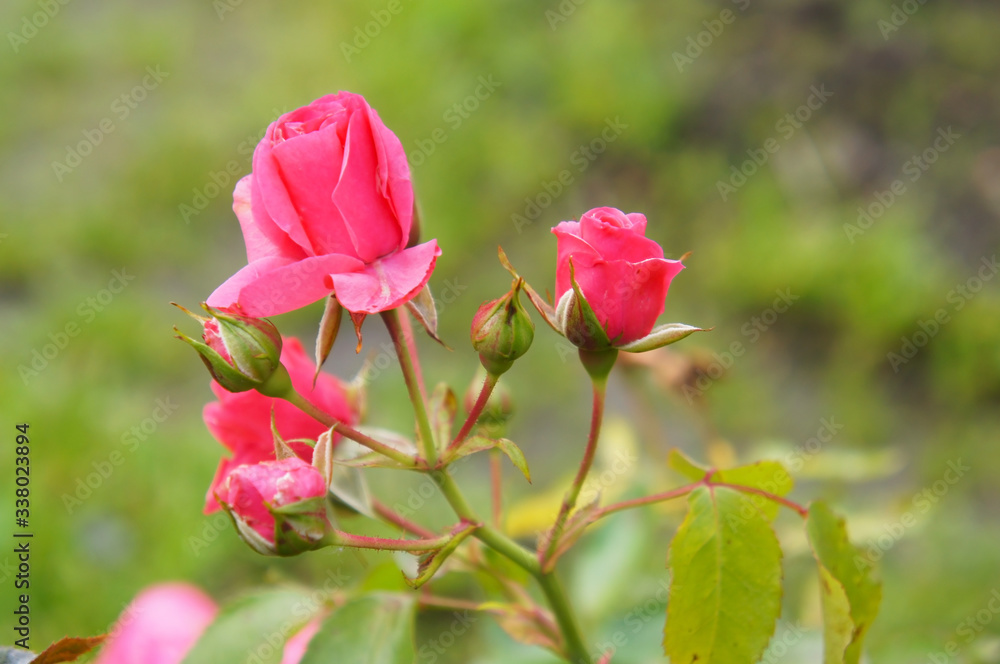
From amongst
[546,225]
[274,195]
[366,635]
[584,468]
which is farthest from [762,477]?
[546,225]

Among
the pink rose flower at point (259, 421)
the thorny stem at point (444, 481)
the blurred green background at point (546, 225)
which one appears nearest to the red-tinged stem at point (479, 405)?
the thorny stem at point (444, 481)

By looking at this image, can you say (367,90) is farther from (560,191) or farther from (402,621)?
(402,621)

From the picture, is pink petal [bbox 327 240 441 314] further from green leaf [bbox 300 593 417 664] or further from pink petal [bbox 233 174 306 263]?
green leaf [bbox 300 593 417 664]

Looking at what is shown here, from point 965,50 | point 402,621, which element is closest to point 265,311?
point 402,621

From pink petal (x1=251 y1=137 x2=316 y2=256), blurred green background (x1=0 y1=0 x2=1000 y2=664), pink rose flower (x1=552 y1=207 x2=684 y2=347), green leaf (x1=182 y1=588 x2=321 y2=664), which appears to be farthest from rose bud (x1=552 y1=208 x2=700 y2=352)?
blurred green background (x1=0 y1=0 x2=1000 y2=664)

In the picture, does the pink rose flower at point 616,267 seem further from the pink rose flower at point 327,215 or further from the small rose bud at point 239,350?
the small rose bud at point 239,350

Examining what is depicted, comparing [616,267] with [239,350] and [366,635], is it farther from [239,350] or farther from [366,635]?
[366,635]

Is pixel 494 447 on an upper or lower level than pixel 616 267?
lower
